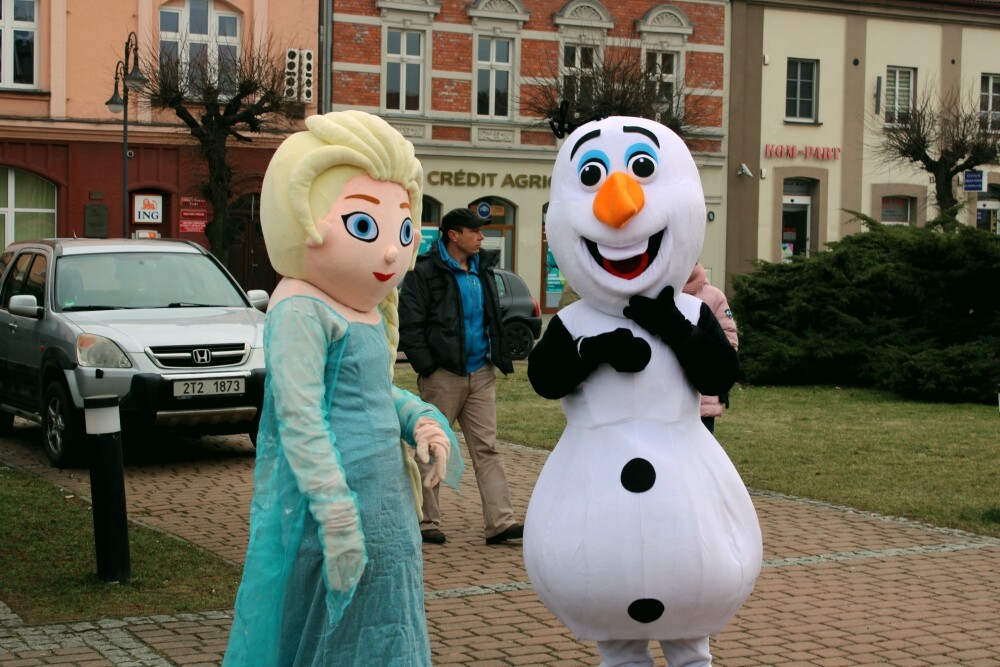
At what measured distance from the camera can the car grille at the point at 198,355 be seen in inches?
427

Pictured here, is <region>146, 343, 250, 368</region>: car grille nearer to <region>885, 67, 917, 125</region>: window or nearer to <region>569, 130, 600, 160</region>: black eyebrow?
<region>569, 130, 600, 160</region>: black eyebrow

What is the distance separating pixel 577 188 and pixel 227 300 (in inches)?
316

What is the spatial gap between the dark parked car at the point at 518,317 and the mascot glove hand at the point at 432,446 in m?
18.5

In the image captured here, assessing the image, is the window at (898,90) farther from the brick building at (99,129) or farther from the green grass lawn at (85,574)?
the green grass lawn at (85,574)

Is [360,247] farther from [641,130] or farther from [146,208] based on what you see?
[146,208]

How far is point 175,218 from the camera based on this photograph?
3209 centimetres

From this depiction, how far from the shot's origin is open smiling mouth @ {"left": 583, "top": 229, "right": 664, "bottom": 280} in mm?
4465

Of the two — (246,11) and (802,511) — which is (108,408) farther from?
(246,11)

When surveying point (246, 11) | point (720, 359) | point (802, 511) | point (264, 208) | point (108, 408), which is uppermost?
point (246, 11)

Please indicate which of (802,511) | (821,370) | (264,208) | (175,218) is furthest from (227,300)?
(175,218)

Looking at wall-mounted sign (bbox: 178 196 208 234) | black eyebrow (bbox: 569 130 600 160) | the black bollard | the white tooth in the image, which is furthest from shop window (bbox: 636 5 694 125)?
the white tooth

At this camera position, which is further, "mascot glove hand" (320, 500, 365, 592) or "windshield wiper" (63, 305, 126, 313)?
"windshield wiper" (63, 305, 126, 313)

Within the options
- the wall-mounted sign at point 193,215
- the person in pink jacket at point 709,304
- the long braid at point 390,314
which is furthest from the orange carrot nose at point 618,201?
the wall-mounted sign at point 193,215

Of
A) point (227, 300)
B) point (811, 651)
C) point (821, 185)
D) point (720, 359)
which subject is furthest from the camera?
point (821, 185)
